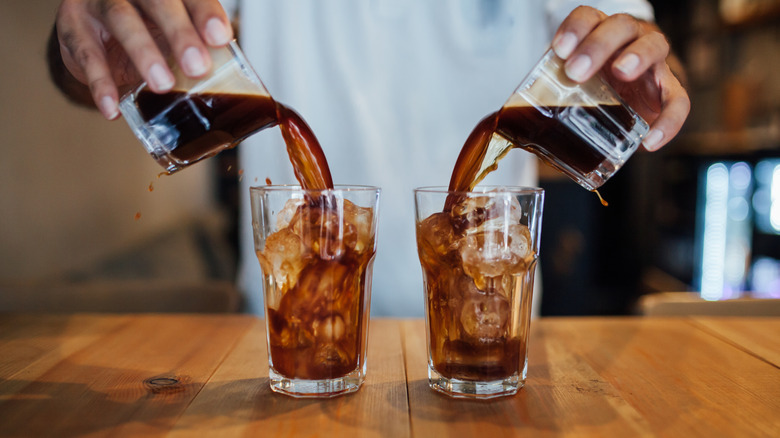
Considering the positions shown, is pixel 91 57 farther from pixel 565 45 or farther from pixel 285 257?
pixel 565 45

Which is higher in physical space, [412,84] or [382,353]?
[412,84]

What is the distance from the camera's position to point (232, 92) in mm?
816

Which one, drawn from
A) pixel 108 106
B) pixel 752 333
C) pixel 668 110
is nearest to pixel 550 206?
pixel 752 333

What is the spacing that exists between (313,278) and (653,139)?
52 centimetres

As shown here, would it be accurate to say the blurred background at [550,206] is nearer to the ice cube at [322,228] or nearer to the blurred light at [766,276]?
the blurred light at [766,276]

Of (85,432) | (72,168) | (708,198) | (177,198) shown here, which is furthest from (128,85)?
(708,198)

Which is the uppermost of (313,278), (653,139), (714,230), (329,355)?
(653,139)

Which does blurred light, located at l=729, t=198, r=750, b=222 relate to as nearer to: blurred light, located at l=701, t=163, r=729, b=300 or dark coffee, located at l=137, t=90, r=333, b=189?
blurred light, located at l=701, t=163, r=729, b=300

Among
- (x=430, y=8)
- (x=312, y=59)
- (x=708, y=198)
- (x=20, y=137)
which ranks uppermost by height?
(x=430, y=8)

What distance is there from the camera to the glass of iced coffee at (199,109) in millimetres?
798

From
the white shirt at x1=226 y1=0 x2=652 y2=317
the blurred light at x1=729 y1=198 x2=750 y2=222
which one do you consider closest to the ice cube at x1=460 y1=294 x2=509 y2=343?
the white shirt at x1=226 y1=0 x2=652 y2=317

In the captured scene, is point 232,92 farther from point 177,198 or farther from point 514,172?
point 177,198

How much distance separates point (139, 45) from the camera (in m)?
0.77

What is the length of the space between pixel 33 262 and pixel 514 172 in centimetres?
179
